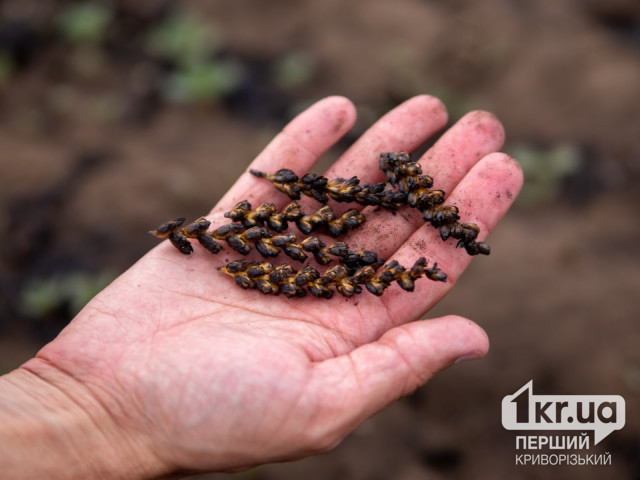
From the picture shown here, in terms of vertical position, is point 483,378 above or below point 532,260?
below

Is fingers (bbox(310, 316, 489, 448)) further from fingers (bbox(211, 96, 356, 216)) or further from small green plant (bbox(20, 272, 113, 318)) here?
small green plant (bbox(20, 272, 113, 318))

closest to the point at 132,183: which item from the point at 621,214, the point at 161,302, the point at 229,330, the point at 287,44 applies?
the point at 287,44

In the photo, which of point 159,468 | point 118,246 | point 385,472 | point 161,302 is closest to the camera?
point 159,468

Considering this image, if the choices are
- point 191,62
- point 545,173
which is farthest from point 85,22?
point 545,173

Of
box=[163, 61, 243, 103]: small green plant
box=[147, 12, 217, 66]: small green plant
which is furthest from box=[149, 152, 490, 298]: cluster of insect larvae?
box=[147, 12, 217, 66]: small green plant

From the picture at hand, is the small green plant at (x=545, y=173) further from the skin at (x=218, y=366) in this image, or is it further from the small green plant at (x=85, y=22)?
the small green plant at (x=85, y=22)

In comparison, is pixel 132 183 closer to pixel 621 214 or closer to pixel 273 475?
pixel 273 475
